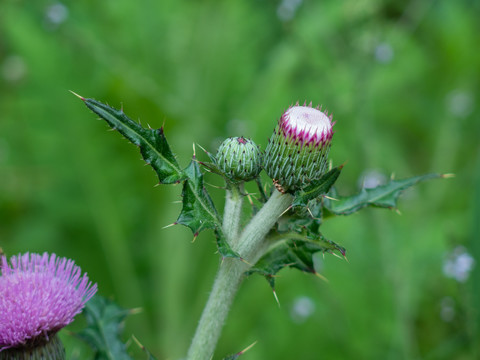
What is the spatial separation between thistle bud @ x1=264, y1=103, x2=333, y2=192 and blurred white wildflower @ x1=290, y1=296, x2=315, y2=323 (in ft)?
5.83

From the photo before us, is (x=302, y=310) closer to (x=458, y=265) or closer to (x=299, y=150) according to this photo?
(x=458, y=265)

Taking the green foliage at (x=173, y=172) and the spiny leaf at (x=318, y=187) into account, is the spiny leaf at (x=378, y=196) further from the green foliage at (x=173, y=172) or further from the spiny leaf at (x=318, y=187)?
the green foliage at (x=173, y=172)

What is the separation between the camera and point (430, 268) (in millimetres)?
3730

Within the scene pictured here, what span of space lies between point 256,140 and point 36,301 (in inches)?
108

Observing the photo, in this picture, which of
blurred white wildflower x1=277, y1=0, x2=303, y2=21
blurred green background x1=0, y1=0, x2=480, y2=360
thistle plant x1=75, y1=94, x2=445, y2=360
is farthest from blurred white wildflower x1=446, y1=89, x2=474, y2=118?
thistle plant x1=75, y1=94, x2=445, y2=360

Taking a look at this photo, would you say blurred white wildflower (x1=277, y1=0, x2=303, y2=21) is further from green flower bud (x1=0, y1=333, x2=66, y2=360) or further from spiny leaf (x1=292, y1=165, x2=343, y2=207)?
green flower bud (x1=0, y1=333, x2=66, y2=360)

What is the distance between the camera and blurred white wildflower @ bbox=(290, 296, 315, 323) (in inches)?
124

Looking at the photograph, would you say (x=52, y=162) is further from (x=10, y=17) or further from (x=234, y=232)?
(x=234, y=232)

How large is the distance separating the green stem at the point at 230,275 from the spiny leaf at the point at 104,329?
329mm

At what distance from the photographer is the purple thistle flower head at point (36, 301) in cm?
→ 155

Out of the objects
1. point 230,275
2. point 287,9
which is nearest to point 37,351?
point 230,275

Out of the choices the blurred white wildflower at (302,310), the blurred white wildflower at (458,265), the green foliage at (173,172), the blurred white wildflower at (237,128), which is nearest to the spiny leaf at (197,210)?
the green foliage at (173,172)

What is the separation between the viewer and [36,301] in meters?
1.61

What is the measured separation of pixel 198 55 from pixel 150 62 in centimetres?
50
